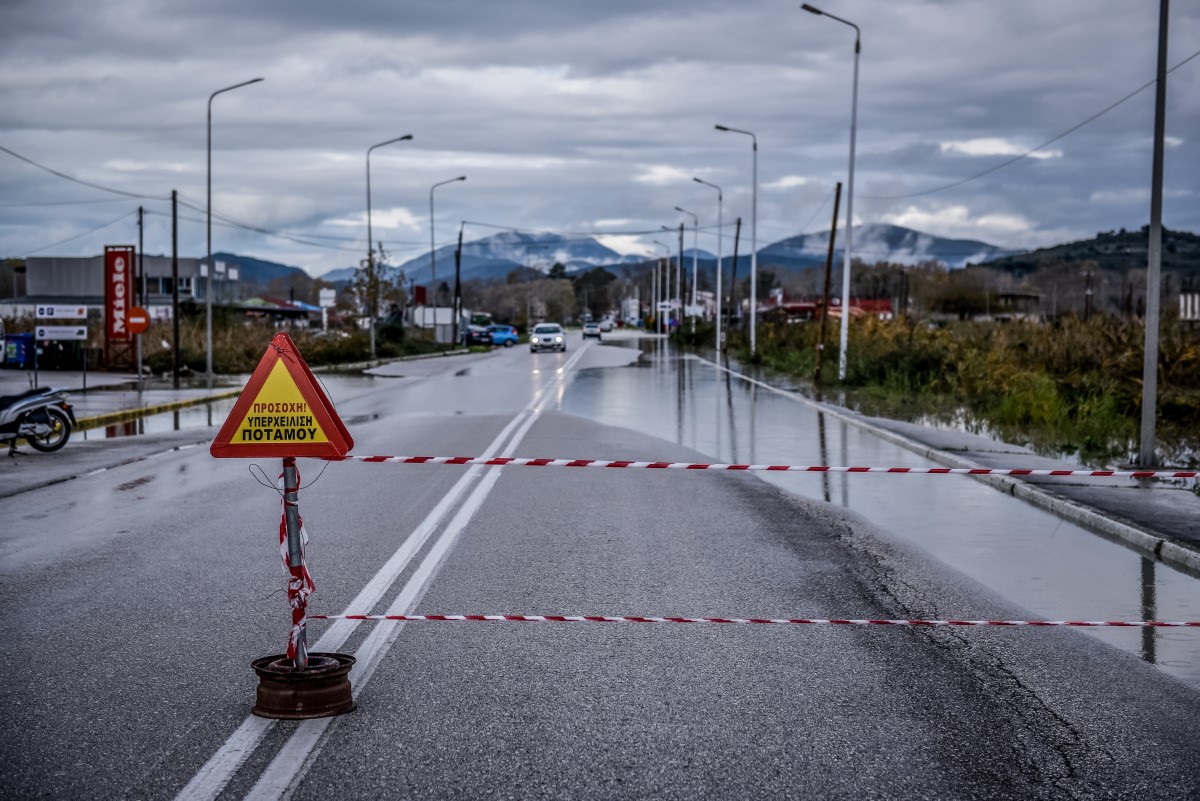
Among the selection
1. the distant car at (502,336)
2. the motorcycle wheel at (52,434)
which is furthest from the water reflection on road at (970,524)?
the distant car at (502,336)

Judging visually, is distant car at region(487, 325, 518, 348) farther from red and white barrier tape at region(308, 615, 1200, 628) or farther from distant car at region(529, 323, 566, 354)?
red and white barrier tape at region(308, 615, 1200, 628)

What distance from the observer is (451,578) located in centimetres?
895

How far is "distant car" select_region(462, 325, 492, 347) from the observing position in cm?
Result: 9475

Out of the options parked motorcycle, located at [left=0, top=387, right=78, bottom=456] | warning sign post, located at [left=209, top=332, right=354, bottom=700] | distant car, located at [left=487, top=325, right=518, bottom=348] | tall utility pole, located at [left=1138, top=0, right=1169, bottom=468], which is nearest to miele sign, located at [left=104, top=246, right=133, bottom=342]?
parked motorcycle, located at [left=0, top=387, right=78, bottom=456]

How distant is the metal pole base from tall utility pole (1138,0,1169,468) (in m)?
12.2

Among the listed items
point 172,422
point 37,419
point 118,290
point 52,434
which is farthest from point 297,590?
point 118,290

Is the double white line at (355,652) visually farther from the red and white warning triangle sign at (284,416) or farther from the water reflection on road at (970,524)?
the water reflection on road at (970,524)

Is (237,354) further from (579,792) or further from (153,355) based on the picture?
(579,792)

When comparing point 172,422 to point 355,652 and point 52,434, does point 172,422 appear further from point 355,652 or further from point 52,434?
point 355,652

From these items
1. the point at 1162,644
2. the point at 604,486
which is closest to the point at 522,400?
the point at 604,486

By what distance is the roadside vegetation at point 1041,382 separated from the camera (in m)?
21.7

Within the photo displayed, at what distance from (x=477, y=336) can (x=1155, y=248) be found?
80688mm

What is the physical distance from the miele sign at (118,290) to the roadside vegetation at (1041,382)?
20.6m

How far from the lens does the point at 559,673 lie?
21.4 ft
